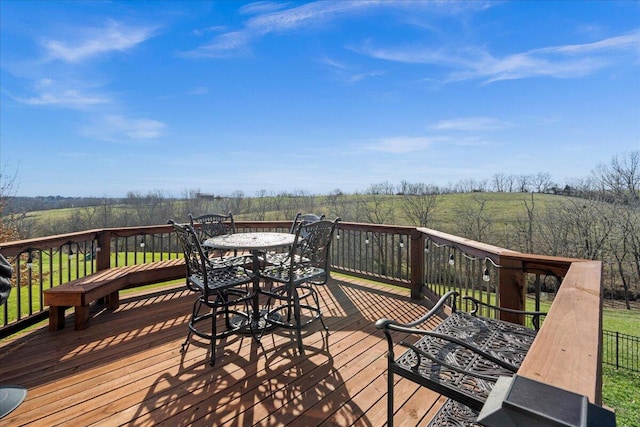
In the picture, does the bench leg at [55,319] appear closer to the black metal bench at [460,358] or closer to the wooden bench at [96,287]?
the wooden bench at [96,287]

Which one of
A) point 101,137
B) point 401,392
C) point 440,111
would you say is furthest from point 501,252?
point 101,137

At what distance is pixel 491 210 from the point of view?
18453mm

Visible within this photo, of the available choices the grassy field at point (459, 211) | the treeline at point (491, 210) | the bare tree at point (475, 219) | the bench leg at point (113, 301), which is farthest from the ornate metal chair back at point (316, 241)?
the bare tree at point (475, 219)

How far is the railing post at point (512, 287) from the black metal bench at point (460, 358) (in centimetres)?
39

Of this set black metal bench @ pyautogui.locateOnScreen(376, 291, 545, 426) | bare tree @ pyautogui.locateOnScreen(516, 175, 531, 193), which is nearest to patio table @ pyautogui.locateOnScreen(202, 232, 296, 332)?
black metal bench @ pyautogui.locateOnScreen(376, 291, 545, 426)

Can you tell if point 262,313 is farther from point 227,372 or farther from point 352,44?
point 352,44

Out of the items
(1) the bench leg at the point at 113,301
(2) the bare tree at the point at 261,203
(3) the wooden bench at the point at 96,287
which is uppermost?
(2) the bare tree at the point at 261,203

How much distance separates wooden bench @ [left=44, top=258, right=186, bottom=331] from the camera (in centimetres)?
317

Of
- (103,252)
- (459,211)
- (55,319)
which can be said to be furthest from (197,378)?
(459,211)

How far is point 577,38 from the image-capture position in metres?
7.11

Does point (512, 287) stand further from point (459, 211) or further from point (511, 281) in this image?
point (459, 211)

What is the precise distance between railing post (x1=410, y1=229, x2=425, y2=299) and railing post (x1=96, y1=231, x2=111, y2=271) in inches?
172

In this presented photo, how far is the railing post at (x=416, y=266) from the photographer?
4.24 metres

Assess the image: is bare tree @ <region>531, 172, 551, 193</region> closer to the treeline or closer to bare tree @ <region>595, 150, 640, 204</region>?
the treeline
